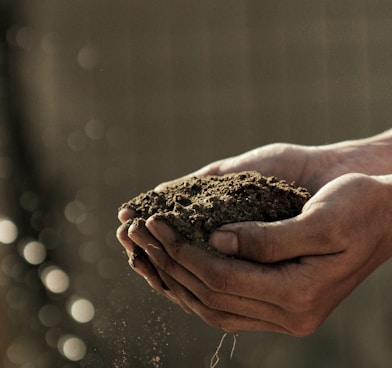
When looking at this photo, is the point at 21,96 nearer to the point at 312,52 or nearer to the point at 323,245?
the point at 312,52

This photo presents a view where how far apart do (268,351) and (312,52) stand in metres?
1.94

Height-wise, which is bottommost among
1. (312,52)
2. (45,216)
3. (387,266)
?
(387,266)

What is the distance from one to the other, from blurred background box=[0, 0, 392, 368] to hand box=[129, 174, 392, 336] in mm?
2658

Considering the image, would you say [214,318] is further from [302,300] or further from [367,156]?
[367,156]

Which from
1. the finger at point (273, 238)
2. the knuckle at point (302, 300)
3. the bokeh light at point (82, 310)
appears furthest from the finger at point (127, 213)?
the bokeh light at point (82, 310)

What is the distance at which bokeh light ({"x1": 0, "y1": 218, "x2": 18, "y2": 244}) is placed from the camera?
16.3 ft

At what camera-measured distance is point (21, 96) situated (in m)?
5.12

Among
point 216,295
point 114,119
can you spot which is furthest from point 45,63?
point 216,295

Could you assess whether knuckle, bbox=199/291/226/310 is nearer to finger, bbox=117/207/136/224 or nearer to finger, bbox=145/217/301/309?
finger, bbox=145/217/301/309

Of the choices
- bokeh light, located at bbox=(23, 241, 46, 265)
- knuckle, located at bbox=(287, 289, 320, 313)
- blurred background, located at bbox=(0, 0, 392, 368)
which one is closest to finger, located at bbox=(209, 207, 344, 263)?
knuckle, located at bbox=(287, 289, 320, 313)

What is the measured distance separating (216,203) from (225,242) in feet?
0.57

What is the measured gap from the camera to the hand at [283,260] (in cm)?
217

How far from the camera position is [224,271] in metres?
2.15

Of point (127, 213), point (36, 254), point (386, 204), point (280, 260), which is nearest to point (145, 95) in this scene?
point (36, 254)
